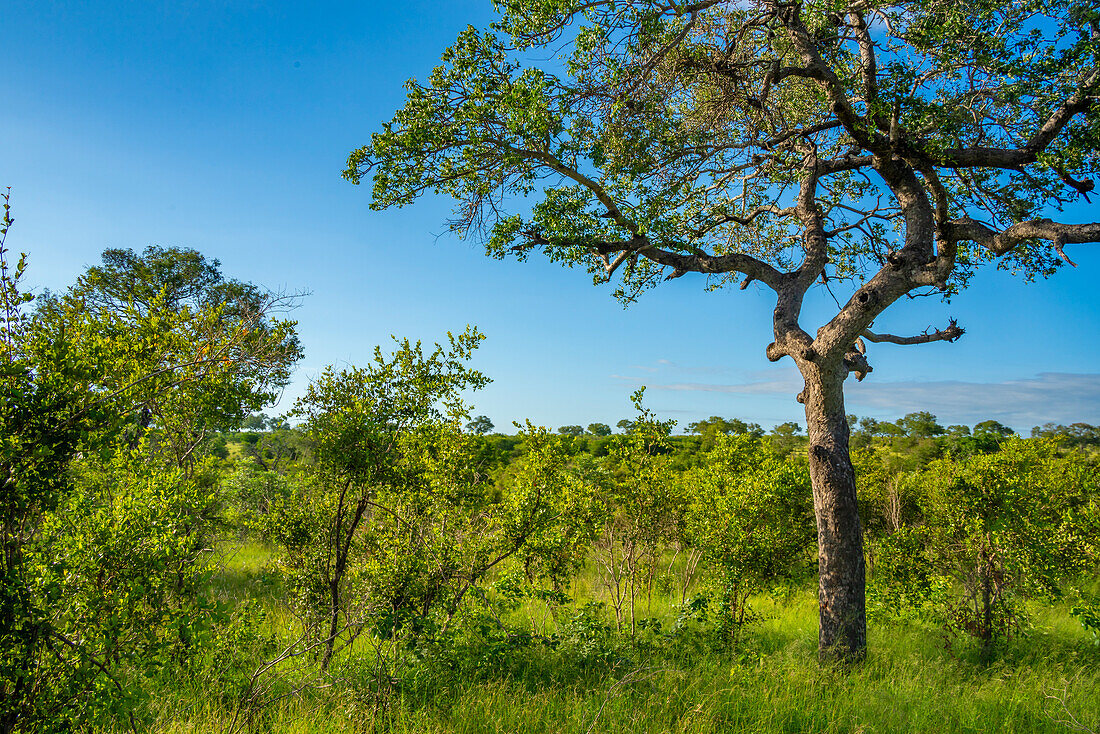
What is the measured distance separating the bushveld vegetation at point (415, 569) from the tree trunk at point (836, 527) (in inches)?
13.9

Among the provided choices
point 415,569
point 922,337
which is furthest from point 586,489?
point 922,337

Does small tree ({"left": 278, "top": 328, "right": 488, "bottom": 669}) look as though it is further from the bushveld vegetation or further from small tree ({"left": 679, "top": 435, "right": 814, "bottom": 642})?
small tree ({"left": 679, "top": 435, "right": 814, "bottom": 642})

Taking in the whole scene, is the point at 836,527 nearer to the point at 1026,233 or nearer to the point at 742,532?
the point at 742,532

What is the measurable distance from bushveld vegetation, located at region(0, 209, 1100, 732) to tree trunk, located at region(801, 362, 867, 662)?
1.15 ft

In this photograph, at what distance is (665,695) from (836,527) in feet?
10.3

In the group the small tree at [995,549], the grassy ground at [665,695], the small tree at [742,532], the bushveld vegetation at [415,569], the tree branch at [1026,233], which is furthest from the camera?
the small tree at [742,532]

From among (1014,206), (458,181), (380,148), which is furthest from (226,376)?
(1014,206)

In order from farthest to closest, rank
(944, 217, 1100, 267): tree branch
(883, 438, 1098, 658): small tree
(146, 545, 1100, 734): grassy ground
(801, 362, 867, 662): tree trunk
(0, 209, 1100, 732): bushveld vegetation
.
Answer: (883, 438, 1098, 658): small tree → (801, 362, 867, 662): tree trunk → (944, 217, 1100, 267): tree branch → (146, 545, 1100, 734): grassy ground → (0, 209, 1100, 732): bushveld vegetation

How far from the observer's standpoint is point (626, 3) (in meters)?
6.59

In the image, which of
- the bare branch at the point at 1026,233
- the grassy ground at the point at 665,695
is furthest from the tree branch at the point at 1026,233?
the grassy ground at the point at 665,695

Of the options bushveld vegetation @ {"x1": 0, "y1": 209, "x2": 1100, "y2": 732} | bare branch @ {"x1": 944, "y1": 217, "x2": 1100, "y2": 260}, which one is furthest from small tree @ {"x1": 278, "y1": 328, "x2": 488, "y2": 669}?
bare branch @ {"x1": 944, "y1": 217, "x2": 1100, "y2": 260}

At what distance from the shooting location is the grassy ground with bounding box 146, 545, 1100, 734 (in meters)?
4.46

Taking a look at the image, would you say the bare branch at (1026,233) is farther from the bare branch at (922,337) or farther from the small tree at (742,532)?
the small tree at (742,532)

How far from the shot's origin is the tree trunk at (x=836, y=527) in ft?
21.2
